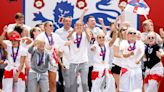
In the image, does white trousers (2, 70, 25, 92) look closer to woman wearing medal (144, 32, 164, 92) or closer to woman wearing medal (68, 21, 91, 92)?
woman wearing medal (68, 21, 91, 92)

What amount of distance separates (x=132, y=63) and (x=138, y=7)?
2.25m

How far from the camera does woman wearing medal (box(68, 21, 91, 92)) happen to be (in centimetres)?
1215

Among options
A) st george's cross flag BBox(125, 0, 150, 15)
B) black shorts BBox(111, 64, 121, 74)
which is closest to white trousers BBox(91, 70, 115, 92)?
black shorts BBox(111, 64, 121, 74)

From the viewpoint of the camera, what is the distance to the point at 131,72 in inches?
432

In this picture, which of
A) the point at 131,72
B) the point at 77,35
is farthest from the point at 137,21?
the point at 131,72

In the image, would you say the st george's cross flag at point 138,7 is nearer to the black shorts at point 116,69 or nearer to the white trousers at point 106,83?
the black shorts at point 116,69

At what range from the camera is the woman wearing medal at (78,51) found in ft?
39.9

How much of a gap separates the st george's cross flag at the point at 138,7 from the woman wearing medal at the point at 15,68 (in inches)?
119

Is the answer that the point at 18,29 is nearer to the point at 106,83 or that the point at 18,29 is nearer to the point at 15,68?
the point at 15,68

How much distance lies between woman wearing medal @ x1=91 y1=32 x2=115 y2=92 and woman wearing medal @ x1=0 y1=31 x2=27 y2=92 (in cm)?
150

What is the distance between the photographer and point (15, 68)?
1110 cm

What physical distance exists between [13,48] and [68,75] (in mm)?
1701

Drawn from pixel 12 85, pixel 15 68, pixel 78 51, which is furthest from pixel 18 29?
pixel 78 51

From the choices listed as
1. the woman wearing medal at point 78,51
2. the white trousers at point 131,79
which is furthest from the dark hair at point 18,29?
the white trousers at point 131,79
